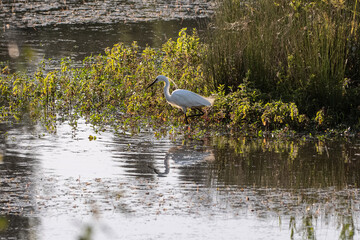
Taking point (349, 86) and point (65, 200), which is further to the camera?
point (349, 86)

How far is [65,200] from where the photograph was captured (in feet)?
22.9

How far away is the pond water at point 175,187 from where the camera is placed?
6.20m

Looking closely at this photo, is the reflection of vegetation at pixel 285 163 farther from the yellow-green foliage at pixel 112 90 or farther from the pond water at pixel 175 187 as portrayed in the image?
the yellow-green foliage at pixel 112 90

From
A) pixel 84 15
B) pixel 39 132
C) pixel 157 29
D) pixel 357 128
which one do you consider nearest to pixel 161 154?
pixel 39 132

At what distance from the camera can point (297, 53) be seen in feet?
34.9

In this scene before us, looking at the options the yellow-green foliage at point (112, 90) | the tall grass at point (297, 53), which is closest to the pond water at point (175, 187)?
the tall grass at point (297, 53)

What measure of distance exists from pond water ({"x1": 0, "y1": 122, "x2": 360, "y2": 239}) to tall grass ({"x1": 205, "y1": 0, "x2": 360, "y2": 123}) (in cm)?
106

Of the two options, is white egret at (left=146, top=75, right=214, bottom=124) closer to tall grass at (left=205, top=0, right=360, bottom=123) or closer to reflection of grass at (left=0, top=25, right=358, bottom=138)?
reflection of grass at (left=0, top=25, right=358, bottom=138)

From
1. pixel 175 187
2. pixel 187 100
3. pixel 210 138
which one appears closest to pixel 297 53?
pixel 187 100

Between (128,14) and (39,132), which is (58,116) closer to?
(39,132)

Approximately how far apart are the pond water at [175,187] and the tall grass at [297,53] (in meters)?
1.06

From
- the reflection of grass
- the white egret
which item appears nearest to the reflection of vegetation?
the reflection of grass

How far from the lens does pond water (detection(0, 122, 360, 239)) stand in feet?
20.3

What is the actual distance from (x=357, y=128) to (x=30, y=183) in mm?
4829
